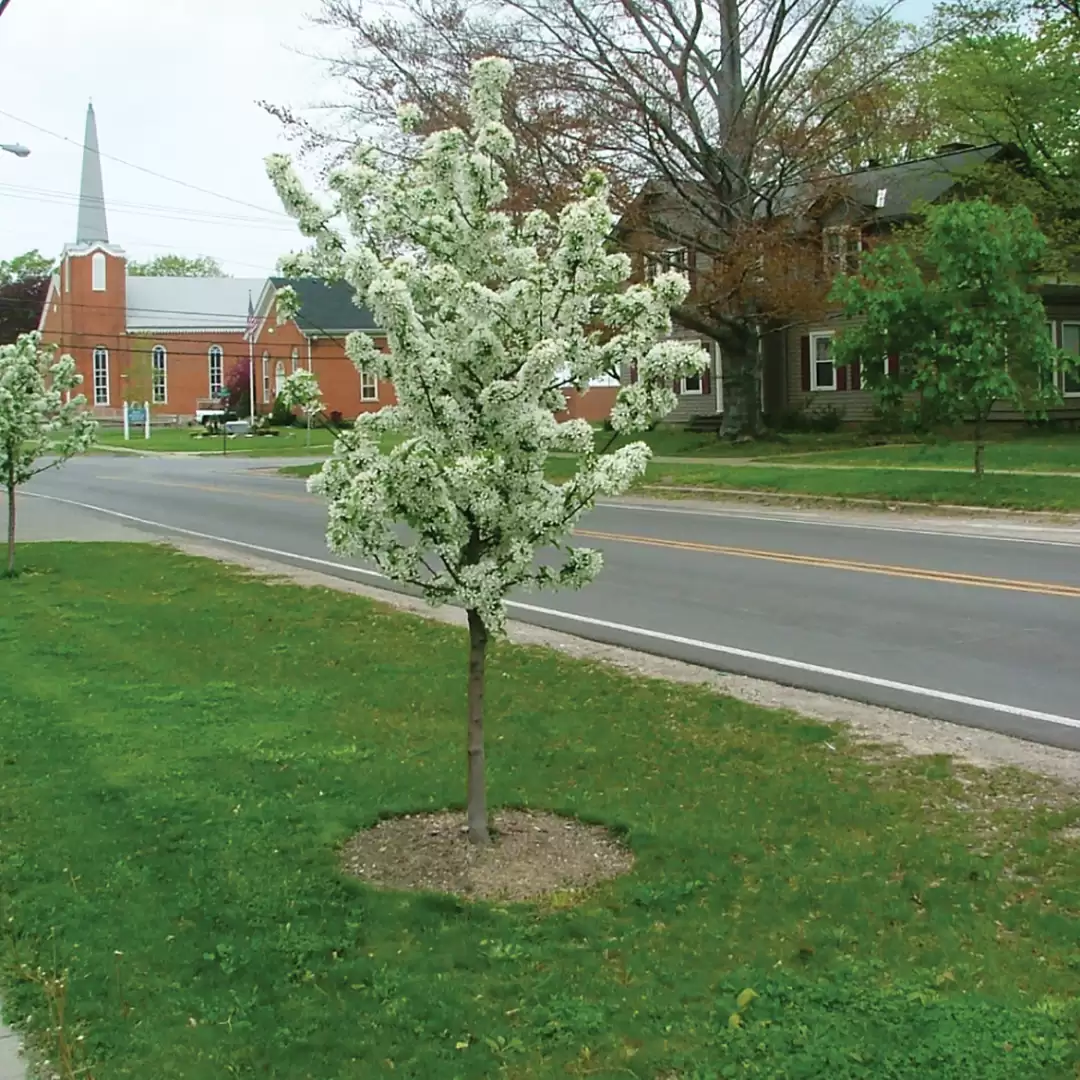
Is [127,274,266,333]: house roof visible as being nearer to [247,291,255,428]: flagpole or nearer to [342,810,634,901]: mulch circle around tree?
[247,291,255,428]: flagpole

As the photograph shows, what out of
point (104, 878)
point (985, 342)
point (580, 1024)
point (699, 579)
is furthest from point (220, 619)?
point (985, 342)

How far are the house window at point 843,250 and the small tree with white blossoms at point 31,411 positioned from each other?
68.4 feet

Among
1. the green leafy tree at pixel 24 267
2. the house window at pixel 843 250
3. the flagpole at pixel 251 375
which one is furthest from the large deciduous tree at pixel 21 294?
the house window at pixel 843 250

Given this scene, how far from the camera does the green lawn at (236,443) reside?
52600mm

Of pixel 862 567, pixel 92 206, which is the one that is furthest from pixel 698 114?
pixel 92 206

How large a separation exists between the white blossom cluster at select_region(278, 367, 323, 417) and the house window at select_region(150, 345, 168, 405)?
7936 centimetres

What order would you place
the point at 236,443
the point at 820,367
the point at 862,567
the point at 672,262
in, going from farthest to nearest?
1. the point at 236,443
2. the point at 820,367
3. the point at 672,262
4. the point at 862,567

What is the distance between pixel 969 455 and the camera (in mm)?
28703

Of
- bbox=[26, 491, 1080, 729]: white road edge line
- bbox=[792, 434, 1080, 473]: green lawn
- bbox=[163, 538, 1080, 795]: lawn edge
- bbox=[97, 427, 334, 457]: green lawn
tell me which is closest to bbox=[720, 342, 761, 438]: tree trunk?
bbox=[792, 434, 1080, 473]: green lawn

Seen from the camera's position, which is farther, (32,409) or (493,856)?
(32,409)

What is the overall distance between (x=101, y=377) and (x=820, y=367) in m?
54.9

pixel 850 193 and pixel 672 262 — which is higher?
pixel 850 193

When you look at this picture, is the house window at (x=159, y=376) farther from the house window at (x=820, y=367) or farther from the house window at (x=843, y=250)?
the house window at (x=843, y=250)

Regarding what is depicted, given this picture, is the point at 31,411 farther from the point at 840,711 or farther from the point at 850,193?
the point at 850,193
